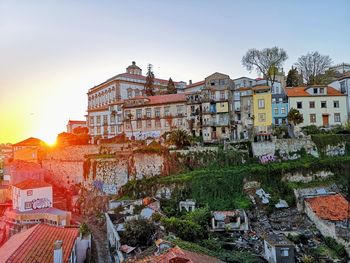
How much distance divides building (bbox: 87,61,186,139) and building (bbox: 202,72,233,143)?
11110mm

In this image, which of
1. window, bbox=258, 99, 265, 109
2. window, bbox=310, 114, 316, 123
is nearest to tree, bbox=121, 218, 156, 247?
window, bbox=258, 99, 265, 109

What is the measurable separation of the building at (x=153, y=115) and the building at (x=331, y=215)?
16.6 meters

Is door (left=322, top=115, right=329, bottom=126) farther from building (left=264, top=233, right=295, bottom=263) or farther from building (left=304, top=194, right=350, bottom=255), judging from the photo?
building (left=264, top=233, right=295, bottom=263)

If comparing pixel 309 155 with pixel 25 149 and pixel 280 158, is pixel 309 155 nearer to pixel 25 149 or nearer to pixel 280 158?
pixel 280 158

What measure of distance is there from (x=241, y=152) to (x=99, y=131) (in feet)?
68.8

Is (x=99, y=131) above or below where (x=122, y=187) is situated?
above

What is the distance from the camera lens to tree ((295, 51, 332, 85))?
135ft

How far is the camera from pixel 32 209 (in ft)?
89.8

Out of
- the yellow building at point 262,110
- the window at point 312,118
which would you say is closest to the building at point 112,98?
the yellow building at point 262,110

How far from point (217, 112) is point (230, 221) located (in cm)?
1482

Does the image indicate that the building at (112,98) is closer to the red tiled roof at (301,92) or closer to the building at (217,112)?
the building at (217,112)

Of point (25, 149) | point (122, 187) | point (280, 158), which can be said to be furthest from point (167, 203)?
point (25, 149)

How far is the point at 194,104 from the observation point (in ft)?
113

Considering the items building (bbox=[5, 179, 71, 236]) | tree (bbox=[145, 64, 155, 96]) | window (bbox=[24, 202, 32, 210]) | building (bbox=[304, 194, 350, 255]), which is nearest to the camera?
building (bbox=[304, 194, 350, 255])
